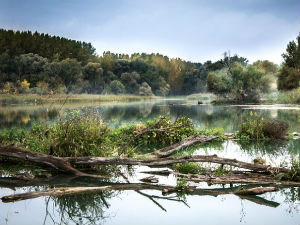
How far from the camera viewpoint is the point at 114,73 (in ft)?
260

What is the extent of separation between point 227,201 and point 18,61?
5445 cm

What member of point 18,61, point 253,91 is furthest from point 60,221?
point 18,61

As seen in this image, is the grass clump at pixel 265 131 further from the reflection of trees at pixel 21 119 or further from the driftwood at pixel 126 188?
the reflection of trees at pixel 21 119

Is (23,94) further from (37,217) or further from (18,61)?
(37,217)

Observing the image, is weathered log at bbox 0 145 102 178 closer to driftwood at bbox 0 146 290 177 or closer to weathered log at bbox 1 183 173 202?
driftwood at bbox 0 146 290 177

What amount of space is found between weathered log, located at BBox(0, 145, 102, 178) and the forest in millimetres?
22350

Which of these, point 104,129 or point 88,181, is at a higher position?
point 104,129

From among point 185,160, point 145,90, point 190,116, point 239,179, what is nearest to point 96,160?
point 185,160

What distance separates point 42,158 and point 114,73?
72556mm

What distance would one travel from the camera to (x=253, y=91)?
47.7 m

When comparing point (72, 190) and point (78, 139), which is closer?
point (72, 190)

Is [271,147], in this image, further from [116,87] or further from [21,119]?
[116,87]

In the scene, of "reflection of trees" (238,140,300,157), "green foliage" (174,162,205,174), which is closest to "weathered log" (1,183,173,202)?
"green foliage" (174,162,205,174)

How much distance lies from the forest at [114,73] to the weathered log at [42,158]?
73.3ft
